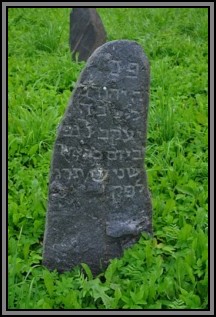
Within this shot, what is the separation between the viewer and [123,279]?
2807 mm

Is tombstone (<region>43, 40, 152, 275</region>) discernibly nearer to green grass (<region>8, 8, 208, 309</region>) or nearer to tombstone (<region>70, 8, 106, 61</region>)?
green grass (<region>8, 8, 208, 309</region>)

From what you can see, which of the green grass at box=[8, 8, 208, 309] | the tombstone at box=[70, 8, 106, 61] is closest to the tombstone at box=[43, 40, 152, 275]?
the green grass at box=[8, 8, 208, 309]

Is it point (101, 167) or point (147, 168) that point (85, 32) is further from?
point (101, 167)

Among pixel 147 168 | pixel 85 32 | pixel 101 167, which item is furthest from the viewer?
pixel 85 32

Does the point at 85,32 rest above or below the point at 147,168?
above

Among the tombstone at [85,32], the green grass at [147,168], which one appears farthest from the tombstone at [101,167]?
the tombstone at [85,32]

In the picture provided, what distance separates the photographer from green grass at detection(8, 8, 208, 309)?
106 inches

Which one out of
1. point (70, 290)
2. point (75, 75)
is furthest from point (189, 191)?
point (75, 75)

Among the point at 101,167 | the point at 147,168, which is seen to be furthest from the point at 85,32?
the point at 101,167

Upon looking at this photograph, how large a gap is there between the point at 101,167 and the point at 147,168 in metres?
1.20

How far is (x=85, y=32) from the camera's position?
19.4ft

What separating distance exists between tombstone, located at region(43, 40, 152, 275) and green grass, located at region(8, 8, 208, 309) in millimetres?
118

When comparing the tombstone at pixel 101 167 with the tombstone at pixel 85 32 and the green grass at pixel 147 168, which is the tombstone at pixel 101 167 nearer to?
the green grass at pixel 147 168

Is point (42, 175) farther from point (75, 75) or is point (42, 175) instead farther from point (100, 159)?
point (75, 75)
